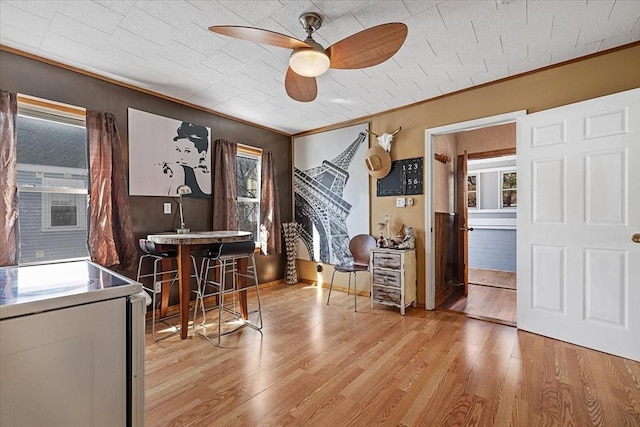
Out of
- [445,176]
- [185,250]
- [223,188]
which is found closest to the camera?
[185,250]

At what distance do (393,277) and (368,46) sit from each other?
2.36 metres

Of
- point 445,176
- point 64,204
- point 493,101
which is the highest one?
point 493,101

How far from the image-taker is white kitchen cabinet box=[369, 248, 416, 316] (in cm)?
325

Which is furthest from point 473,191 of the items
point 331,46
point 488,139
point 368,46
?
point 331,46

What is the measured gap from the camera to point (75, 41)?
225 cm

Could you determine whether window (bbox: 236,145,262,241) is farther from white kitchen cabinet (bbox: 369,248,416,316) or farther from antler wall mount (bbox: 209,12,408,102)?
antler wall mount (bbox: 209,12,408,102)

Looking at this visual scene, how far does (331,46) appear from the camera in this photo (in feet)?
6.25

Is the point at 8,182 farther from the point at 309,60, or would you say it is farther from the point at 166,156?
the point at 309,60

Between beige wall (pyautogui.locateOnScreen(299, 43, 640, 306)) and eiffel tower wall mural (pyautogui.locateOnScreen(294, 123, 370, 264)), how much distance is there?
210 mm

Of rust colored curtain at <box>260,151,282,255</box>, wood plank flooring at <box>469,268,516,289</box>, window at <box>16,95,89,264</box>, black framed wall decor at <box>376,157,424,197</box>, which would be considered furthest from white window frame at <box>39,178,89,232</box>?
wood plank flooring at <box>469,268,516,289</box>

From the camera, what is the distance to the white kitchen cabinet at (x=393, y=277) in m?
3.25

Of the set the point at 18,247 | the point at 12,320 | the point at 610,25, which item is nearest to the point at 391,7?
the point at 610,25

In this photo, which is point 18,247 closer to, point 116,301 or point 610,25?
point 116,301

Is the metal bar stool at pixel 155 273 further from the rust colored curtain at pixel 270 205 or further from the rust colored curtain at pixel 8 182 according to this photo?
the rust colored curtain at pixel 270 205
